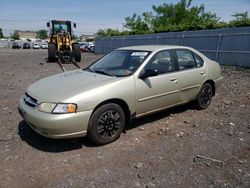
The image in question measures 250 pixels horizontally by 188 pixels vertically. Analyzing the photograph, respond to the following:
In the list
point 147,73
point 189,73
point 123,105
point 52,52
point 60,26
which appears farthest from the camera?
point 60,26

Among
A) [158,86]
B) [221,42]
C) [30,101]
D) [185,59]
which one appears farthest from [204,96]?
[221,42]

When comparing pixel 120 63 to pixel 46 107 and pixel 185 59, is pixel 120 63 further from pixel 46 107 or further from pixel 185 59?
pixel 46 107

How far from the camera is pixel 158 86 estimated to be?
4.66 m

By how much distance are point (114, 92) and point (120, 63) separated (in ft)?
3.70

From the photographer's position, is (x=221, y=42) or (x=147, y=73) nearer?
(x=147, y=73)

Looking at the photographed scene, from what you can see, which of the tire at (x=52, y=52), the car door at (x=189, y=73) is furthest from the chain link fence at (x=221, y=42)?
the car door at (x=189, y=73)

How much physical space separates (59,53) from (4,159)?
1452cm

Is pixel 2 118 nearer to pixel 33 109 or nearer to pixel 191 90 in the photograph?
pixel 33 109

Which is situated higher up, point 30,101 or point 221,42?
point 221,42

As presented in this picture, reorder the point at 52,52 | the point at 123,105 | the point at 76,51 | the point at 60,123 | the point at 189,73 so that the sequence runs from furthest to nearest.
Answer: the point at 76,51, the point at 52,52, the point at 189,73, the point at 123,105, the point at 60,123

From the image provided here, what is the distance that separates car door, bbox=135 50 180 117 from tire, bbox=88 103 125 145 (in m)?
0.44

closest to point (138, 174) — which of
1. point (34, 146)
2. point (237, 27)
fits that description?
point (34, 146)

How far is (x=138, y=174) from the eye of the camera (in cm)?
329

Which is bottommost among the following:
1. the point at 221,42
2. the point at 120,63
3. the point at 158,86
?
the point at 158,86
